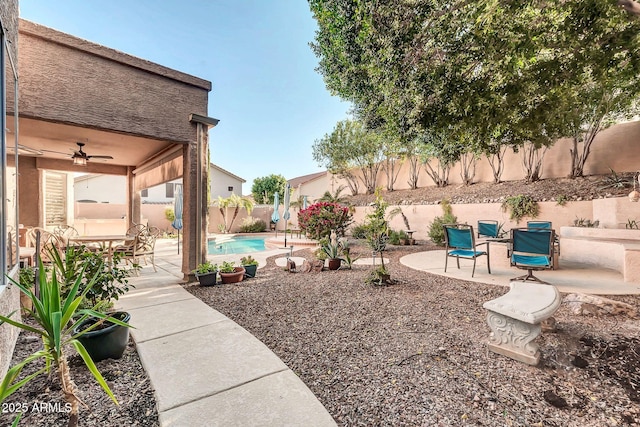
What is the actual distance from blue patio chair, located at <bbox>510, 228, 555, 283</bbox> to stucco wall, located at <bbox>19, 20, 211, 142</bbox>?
6321 mm

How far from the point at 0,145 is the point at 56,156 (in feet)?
24.5

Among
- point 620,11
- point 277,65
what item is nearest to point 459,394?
point 620,11

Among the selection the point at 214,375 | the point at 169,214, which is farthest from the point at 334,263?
the point at 169,214

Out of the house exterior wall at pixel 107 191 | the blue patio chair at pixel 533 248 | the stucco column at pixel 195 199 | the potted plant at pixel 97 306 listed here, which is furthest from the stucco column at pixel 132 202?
the blue patio chair at pixel 533 248

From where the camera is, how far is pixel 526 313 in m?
2.29

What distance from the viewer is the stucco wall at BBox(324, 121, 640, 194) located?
26.9 feet

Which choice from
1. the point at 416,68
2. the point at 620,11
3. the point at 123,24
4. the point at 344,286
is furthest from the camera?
the point at 123,24

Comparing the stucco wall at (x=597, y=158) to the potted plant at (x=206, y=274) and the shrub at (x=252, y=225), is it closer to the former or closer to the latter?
the potted plant at (x=206, y=274)

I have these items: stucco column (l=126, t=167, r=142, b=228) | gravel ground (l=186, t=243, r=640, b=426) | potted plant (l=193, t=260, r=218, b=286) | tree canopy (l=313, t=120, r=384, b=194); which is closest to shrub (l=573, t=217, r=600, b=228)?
gravel ground (l=186, t=243, r=640, b=426)

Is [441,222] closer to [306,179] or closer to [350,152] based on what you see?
[350,152]

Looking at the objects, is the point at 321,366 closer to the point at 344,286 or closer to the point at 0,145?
the point at 344,286

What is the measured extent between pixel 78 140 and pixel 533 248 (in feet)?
30.8

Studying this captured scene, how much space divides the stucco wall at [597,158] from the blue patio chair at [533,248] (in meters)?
6.84

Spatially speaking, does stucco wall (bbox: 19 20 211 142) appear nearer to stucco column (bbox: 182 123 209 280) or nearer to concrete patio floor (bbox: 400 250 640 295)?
stucco column (bbox: 182 123 209 280)
